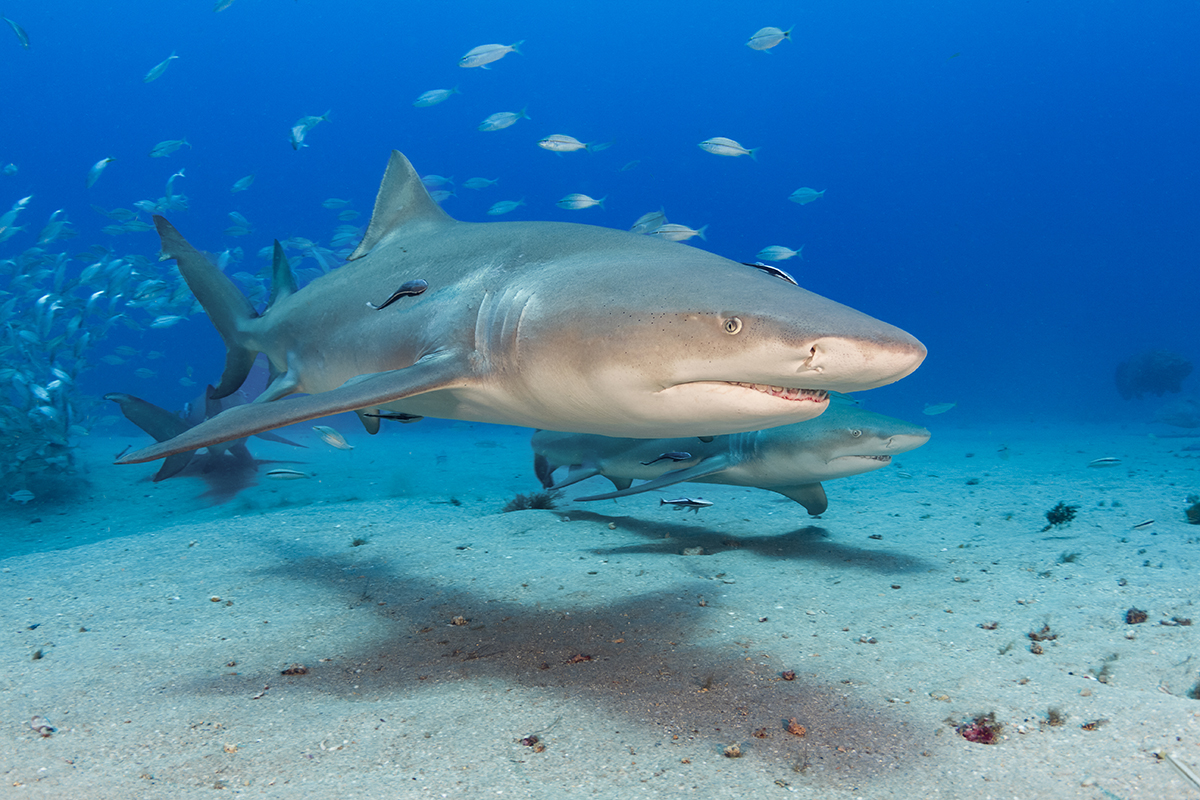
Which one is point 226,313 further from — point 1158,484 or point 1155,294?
point 1155,294

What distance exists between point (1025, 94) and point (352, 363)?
487 ft

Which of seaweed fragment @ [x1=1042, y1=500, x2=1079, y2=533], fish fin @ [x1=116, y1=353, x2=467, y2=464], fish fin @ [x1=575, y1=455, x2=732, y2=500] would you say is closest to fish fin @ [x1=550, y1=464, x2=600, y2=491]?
fish fin @ [x1=575, y1=455, x2=732, y2=500]

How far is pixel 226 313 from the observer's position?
16.5 ft

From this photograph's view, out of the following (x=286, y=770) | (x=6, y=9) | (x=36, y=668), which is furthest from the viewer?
A: (x=6, y=9)

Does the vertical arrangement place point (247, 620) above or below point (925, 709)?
below

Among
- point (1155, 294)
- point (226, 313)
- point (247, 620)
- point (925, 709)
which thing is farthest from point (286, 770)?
point (1155, 294)

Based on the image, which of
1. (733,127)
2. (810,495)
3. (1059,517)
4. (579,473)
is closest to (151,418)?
(579,473)

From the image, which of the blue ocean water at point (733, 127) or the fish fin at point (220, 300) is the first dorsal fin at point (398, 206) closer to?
the fish fin at point (220, 300)

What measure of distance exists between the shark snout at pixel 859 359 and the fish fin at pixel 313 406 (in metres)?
1.76

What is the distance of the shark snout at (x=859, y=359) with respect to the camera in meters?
1.97

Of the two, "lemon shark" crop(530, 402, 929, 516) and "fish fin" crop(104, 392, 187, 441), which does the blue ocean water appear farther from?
"fish fin" crop(104, 392, 187, 441)

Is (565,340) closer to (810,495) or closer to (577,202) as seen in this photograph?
(810,495)

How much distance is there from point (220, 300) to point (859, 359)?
516cm

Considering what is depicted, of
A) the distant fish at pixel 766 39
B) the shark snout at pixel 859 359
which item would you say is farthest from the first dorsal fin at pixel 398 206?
the distant fish at pixel 766 39
